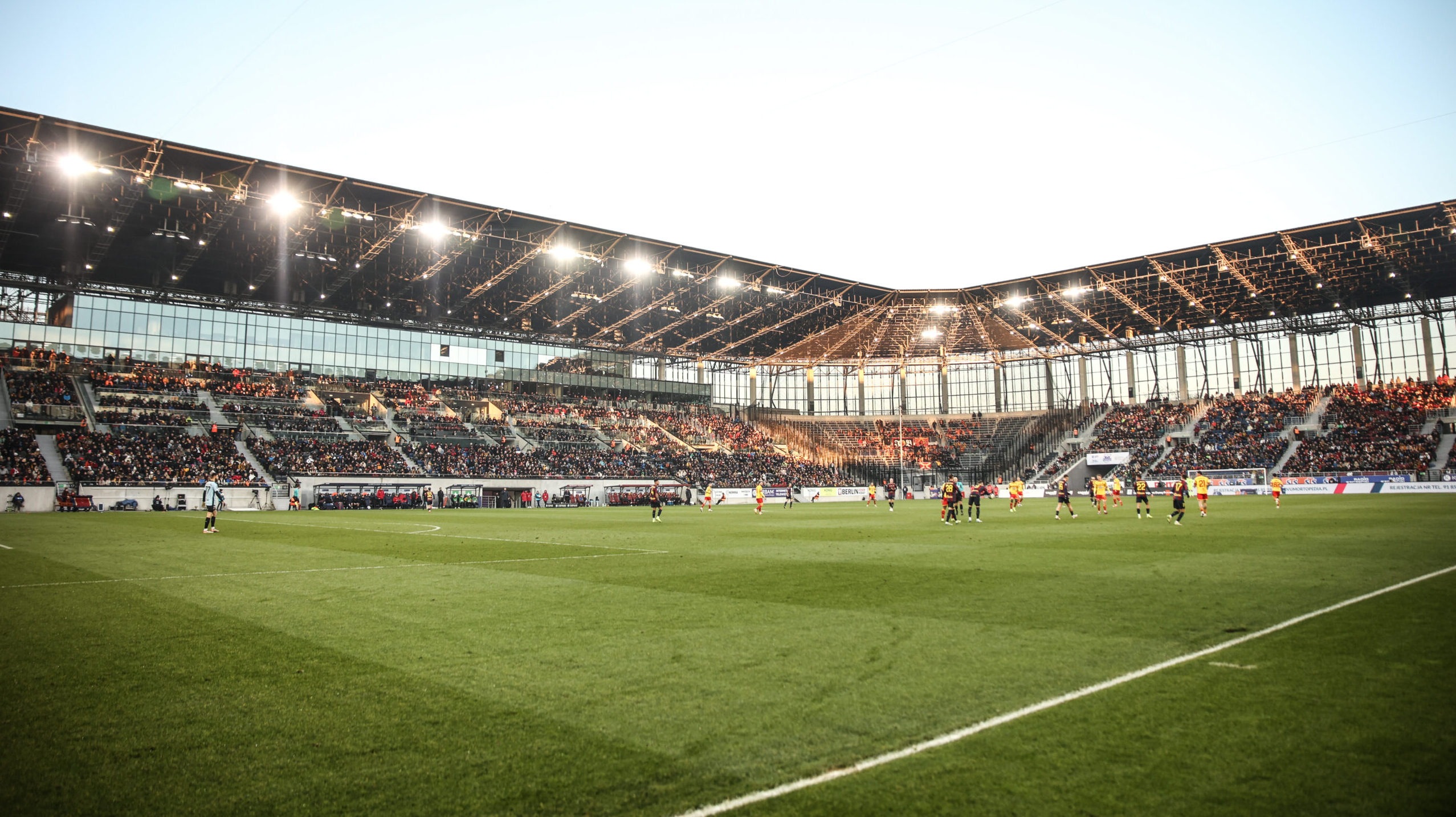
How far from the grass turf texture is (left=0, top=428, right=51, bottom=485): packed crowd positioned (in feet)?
108

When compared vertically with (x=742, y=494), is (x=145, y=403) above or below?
above

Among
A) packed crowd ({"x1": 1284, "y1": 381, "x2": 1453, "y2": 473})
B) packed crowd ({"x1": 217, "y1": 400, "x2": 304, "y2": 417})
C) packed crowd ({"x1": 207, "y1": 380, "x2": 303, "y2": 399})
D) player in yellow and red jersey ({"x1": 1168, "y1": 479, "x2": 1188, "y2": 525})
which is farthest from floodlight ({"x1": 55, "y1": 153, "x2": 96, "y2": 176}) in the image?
packed crowd ({"x1": 1284, "y1": 381, "x2": 1453, "y2": 473})

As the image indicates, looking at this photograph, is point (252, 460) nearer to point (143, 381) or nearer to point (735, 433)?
point (143, 381)

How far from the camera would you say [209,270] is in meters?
51.0

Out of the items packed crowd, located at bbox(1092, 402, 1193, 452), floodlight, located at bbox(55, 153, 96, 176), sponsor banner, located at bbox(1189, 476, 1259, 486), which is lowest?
sponsor banner, located at bbox(1189, 476, 1259, 486)

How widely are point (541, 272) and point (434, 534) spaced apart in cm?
3129

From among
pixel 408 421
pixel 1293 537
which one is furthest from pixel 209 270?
pixel 1293 537

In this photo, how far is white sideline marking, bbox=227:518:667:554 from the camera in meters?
18.7

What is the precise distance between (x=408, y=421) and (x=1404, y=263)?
68130mm

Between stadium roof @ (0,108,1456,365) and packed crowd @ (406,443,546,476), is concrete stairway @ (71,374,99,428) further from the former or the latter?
packed crowd @ (406,443,546,476)

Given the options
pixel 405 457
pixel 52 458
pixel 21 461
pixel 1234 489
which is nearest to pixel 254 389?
pixel 405 457

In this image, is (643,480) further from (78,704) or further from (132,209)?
(78,704)

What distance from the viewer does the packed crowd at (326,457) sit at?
48125mm

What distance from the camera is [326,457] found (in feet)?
165
